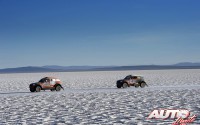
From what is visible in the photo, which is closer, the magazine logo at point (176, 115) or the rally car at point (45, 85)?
the magazine logo at point (176, 115)

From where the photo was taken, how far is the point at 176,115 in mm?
13406

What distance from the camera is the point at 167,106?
647 inches

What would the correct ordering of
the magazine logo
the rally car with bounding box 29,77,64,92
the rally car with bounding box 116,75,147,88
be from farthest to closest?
the rally car with bounding box 116,75,147,88 → the rally car with bounding box 29,77,64,92 → the magazine logo

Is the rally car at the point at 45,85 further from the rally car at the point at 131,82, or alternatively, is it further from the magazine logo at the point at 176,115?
the magazine logo at the point at 176,115

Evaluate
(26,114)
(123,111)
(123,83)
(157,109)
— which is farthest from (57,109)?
(123,83)

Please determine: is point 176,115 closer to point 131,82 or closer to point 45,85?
point 45,85

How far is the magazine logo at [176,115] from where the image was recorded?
39.5ft

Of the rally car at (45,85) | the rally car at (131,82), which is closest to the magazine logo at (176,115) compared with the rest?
the rally car at (45,85)

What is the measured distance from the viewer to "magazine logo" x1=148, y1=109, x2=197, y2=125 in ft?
39.5

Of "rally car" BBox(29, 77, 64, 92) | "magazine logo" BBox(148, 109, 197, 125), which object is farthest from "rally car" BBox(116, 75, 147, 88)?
"magazine logo" BBox(148, 109, 197, 125)

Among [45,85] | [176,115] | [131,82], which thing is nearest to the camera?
[176,115]

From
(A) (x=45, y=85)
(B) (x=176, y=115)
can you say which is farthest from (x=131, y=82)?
(B) (x=176, y=115)

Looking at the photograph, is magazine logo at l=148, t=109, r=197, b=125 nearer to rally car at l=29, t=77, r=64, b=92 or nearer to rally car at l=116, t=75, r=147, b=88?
rally car at l=29, t=77, r=64, b=92

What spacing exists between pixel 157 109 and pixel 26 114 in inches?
230
